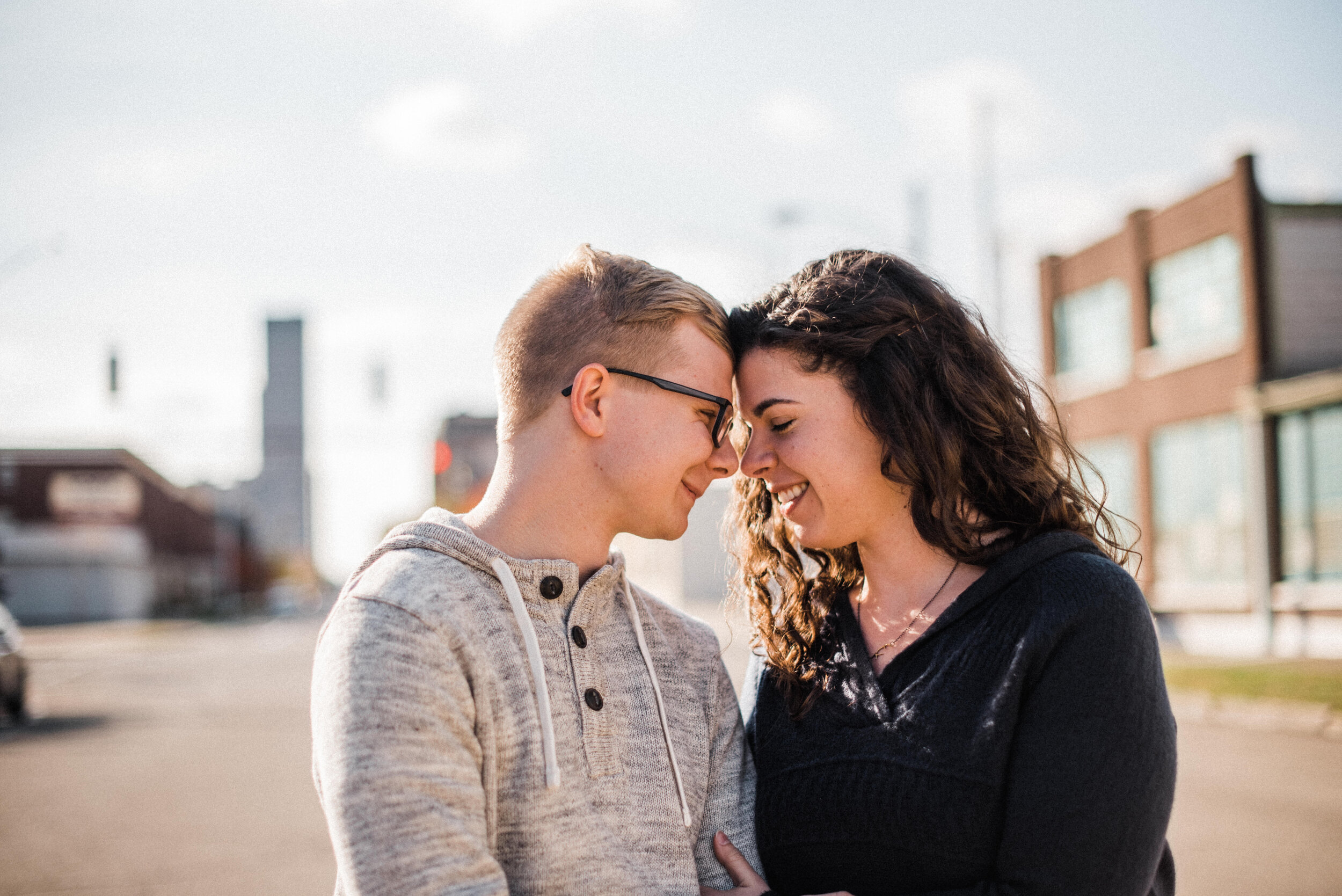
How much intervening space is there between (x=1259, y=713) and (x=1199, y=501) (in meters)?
10.6

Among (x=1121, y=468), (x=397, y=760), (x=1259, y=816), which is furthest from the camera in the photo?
(x=1121, y=468)

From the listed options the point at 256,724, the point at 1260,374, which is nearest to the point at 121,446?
the point at 256,724

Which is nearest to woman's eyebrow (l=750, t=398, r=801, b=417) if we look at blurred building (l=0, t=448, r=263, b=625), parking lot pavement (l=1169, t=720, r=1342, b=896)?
parking lot pavement (l=1169, t=720, r=1342, b=896)

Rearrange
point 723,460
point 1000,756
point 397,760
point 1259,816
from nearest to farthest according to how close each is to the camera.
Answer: point 397,760 < point 1000,756 < point 723,460 < point 1259,816

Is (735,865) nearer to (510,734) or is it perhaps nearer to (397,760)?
(510,734)

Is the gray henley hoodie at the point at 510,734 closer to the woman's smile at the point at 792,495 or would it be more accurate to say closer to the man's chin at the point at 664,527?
the man's chin at the point at 664,527

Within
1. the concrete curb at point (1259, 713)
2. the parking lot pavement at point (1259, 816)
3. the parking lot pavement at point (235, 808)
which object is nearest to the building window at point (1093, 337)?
the concrete curb at point (1259, 713)

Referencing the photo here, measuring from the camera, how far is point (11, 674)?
13.6 m

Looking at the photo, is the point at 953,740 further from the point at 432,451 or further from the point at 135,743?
the point at 432,451

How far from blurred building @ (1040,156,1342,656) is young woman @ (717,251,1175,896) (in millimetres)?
15481

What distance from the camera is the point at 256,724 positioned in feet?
43.6

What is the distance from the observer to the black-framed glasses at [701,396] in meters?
2.44

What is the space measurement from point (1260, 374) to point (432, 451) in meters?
14.9

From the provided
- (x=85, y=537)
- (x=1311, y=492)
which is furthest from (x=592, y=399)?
(x=85, y=537)
